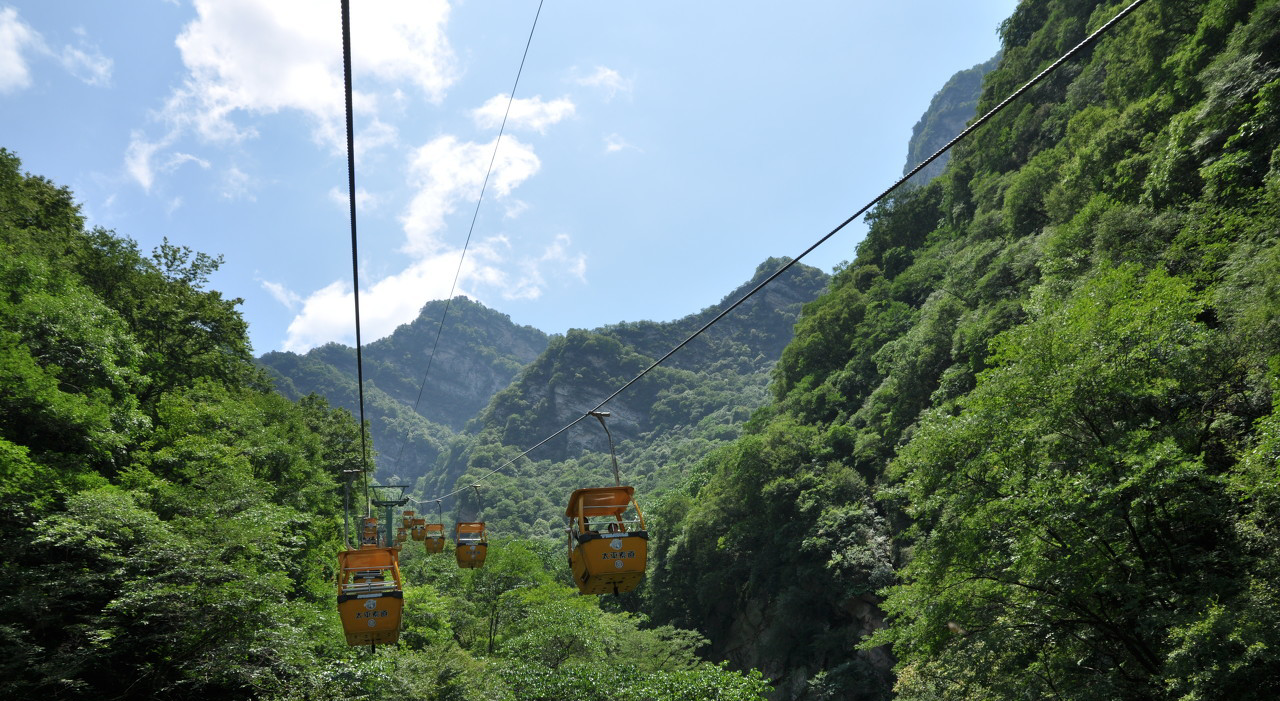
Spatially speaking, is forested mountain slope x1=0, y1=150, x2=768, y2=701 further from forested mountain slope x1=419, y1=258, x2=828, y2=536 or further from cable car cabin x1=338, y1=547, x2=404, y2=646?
forested mountain slope x1=419, y1=258, x2=828, y2=536

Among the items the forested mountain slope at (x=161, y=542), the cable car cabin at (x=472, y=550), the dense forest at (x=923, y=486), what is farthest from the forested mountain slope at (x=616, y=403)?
the cable car cabin at (x=472, y=550)

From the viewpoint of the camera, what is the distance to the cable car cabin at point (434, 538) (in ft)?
95.5

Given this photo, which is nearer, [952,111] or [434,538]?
[434,538]

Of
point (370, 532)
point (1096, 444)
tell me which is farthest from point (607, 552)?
point (370, 532)

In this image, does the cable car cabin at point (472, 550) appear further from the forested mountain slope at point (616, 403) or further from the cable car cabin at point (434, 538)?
the forested mountain slope at point (616, 403)

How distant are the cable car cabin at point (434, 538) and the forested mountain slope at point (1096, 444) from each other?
17.6 m

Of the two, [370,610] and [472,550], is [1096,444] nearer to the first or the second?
[370,610]

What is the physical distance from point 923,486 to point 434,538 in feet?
67.3

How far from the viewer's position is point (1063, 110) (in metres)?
39.0

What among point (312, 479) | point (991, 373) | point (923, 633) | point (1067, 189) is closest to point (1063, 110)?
point (1067, 189)

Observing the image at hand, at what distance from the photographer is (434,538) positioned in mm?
29516

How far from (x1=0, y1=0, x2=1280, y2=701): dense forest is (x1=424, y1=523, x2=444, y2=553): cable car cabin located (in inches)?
117

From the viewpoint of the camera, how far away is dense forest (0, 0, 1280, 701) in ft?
Answer: 45.0

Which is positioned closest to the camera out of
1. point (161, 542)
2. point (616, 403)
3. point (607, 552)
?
point (607, 552)
